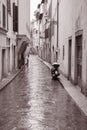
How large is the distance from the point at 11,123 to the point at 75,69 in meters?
9.34

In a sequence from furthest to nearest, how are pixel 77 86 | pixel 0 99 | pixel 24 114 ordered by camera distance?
1. pixel 77 86
2. pixel 0 99
3. pixel 24 114

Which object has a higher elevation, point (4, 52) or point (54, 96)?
point (4, 52)

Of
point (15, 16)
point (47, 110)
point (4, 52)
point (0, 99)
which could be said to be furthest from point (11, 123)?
point (15, 16)

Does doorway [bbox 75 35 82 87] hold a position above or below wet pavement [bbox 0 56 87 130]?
above

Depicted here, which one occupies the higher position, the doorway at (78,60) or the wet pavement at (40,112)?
the doorway at (78,60)

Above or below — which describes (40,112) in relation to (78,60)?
below

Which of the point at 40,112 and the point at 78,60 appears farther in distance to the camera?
the point at 78,60

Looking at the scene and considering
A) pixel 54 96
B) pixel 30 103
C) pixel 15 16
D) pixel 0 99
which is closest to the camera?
pixel 30 103

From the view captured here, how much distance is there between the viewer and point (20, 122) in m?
8.77

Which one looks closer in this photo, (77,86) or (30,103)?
(30,103)

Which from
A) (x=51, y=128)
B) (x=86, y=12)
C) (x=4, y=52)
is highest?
(x=86, y=12)

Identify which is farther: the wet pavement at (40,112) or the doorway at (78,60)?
the doorway at (78,60)

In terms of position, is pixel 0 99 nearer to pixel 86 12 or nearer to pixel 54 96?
pixel 54 96

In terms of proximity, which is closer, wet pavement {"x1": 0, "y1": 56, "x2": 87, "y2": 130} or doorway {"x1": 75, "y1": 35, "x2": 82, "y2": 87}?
wet pavement {"x1": 0, "y1": 56, "x2": 87, "y2": 130}
